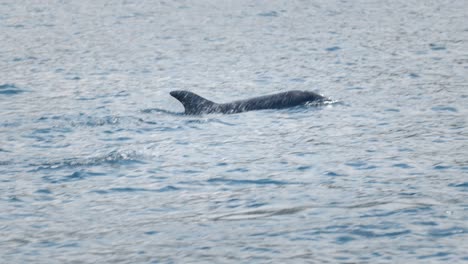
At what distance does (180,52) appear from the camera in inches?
1224

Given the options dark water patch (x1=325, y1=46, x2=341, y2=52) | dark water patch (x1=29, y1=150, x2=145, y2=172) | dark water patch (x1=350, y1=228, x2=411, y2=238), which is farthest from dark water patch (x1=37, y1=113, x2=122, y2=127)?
dark water patch (x1=325, y1=46, x2=341, y2=52)

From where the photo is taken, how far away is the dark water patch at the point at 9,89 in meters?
24.1

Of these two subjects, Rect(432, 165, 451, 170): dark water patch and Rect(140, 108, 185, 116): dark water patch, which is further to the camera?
Rect(140, 108, 185, 116): dark water patch

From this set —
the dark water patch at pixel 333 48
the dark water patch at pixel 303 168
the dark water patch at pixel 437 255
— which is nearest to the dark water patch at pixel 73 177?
the dark water patch at pixel 303 168

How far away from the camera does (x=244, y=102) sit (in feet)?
69.1

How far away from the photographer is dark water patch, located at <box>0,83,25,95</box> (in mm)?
24125

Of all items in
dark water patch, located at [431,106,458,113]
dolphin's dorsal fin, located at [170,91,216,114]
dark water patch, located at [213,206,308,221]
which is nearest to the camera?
dark water patch, located at [213,206,308,221]

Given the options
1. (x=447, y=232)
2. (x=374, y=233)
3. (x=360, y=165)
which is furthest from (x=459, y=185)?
(x=374, y=233)

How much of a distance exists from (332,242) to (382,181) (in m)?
3.00

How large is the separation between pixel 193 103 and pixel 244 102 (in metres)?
1.06

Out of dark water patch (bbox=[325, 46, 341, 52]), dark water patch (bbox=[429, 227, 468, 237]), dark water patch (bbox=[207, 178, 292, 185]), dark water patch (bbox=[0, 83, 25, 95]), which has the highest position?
dark water patch (bbox=[429, 227, 468, 237])

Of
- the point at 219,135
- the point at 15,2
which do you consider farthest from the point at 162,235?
the point at 15,2

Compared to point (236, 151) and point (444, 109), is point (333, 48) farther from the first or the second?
point (236, 151)

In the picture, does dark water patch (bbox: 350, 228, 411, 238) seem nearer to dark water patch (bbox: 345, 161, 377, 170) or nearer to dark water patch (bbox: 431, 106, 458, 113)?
dark water patch (bbox: 345, 161, 377, 170)
